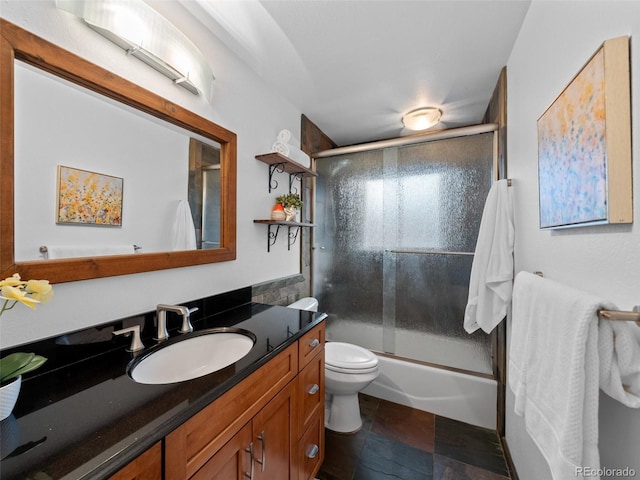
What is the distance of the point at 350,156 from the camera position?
2441 millimetres

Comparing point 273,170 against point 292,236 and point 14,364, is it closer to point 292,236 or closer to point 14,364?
point 292,236

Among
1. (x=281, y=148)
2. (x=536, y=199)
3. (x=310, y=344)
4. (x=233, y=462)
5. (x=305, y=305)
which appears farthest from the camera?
(x=305, y=305)

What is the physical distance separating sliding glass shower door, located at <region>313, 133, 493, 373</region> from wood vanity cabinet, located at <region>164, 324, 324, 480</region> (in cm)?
106

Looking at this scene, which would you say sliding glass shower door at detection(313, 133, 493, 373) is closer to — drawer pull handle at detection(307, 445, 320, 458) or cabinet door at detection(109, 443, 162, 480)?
drawer pull handle at detection(307, 445, 320, 458)

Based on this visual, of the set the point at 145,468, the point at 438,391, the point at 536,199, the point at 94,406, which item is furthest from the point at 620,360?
the point at 438,391

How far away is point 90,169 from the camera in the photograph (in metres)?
0.94

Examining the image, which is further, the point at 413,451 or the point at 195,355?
the point at 413,451

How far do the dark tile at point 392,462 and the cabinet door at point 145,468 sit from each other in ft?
4.19

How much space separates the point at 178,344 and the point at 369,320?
1.71 metres

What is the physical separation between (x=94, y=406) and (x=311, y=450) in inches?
42.0

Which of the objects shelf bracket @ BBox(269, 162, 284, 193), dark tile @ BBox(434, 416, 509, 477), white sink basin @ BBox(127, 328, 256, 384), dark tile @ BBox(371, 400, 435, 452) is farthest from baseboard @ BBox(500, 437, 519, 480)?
shelf bracket @ BBox(269, 162, 284, 193)

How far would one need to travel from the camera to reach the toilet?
168 centimetres

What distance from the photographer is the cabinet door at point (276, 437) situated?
0.92m

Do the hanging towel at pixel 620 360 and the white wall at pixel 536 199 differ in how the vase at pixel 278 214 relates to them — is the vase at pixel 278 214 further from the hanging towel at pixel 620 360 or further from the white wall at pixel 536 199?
the hanging towel at pixel 620 360
